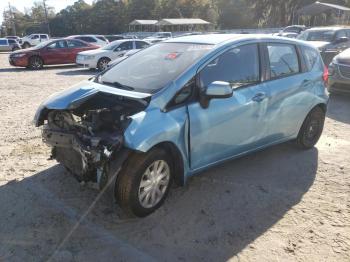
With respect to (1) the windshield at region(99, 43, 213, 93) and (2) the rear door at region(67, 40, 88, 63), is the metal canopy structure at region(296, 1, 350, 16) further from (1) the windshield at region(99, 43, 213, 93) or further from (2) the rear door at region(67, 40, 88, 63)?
(1) the windshield at region(99, 43, 213, 93)

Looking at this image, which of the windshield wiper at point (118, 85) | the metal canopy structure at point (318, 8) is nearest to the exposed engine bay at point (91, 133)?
the windshield wiper at point (118, 85)

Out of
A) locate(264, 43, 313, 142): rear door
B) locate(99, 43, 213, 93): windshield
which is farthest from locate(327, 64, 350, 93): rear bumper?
locate(99, 43, 213, 93): windshield

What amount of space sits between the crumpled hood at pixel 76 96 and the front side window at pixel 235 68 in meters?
0.79

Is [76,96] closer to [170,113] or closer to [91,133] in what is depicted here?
[91,133]

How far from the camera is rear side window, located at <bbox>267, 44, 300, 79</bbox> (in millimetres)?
4992

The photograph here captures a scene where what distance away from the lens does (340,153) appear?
591 centimetres

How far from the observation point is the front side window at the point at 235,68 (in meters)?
4.27

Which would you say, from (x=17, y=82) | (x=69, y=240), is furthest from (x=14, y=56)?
(x=69, y=240)

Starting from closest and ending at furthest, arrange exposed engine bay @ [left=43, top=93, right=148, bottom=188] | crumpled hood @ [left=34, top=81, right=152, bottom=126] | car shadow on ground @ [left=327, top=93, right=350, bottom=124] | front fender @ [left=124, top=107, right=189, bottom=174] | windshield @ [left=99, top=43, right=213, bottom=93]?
front fender @ [left=124, top=107, right=189, bottom=174], exposed engine bay @ [left=43, top=93, right=148, bottom=188], crumpled hood @ [left=34, top=81, right=152, bottom=126], windshield @ [left=99, top=43, right=213, bottom=93], car shadow on ground @ [left=327, top=93, right=350, bottom=124]

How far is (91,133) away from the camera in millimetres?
3939

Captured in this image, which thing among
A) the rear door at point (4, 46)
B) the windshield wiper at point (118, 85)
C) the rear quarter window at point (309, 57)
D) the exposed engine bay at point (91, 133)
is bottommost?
the rear door at point (4, 46)

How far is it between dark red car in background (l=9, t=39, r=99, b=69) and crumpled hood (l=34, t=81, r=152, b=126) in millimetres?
15149

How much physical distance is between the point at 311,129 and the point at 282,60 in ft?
4.25

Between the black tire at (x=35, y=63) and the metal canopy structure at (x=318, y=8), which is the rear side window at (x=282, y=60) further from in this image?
the metal canopy structure at (x=318, y=8)
